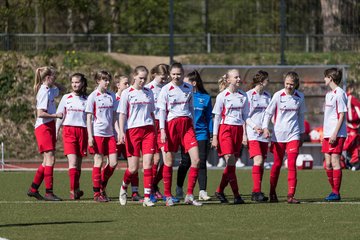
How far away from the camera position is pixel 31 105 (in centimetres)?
3334

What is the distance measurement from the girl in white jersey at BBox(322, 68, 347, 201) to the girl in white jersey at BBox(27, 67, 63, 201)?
13.3 ft

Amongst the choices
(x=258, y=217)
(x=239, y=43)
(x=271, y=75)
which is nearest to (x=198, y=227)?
(x=258, y=217)

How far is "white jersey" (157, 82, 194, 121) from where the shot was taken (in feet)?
52.3

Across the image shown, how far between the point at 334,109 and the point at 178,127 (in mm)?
2651

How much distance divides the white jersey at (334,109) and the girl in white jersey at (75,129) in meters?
3.71

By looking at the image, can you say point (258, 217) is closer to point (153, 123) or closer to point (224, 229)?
point (224, 229)

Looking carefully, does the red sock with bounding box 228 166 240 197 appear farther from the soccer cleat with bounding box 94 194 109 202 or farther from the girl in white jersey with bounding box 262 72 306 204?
the soccer cleat with bounding box 94 194 109 202

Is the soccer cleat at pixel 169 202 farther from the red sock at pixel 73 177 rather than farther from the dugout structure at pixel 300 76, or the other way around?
the dugout structure at pixel 300 76

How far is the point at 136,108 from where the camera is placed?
15992 mm

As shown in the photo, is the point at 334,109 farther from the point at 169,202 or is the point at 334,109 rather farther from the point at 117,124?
the point at 117,124

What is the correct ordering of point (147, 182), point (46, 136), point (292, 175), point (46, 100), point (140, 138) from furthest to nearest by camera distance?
point (46, 136) → point (46, 100) → point (292, 175) → point (140, 138) → point (147, 182)

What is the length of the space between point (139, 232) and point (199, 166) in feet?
14.7

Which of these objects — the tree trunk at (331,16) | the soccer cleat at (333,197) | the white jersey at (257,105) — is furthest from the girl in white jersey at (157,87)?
the tree trunk at (331,16)

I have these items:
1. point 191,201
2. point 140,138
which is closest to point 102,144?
point 140,138
